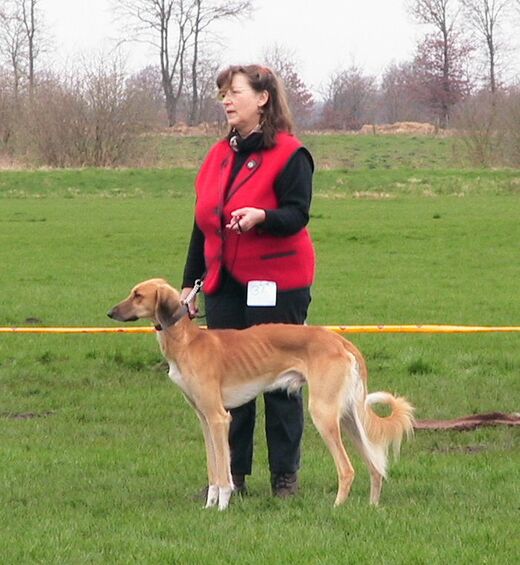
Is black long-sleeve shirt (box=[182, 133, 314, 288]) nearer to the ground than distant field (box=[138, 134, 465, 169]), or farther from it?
farther from it

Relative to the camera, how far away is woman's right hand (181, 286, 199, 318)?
698cm

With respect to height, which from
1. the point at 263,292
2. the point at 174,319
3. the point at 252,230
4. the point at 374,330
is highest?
the point at 252,230

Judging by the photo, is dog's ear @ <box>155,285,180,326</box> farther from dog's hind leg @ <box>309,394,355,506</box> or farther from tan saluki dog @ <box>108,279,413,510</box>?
dog's hind leg @ <box>309,394,355,506</box>

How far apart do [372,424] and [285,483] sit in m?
0.67

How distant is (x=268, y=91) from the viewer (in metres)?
6.82

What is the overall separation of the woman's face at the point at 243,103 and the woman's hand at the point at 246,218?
0.57m

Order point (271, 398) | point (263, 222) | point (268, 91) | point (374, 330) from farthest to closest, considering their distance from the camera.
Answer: point (374, 330), point (271, 398), point (268, 91), point (263, 222)

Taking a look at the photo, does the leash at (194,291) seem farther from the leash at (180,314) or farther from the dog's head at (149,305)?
the dog's head at (149,305)

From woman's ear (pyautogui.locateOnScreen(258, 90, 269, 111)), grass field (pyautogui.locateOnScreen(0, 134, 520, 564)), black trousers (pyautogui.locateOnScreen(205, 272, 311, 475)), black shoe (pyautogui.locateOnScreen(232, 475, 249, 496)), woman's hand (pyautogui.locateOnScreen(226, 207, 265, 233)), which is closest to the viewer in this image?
grass field (pyautogui.locateOnScreen(0, 134, 520, 564))

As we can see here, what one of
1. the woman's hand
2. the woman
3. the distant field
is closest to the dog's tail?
the woman

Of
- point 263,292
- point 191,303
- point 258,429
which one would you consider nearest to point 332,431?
point 263,292

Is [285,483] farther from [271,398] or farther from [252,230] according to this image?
[252,230]

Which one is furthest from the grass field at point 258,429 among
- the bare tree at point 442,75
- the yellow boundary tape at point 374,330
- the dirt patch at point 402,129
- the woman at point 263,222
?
the bare tree at point 442,75

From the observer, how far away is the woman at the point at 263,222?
678cm
